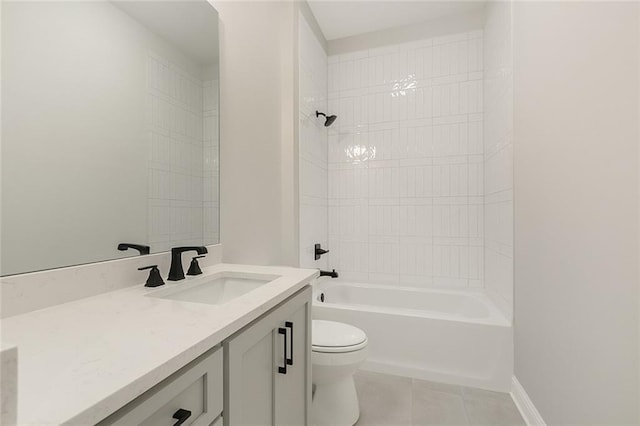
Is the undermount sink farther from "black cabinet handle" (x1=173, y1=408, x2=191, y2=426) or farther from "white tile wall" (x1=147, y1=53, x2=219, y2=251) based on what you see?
"black cabinet handle" (x1=173, y1=408, x2=191, y2=426)

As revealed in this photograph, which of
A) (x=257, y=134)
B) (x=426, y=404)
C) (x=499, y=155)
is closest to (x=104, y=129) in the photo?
(x=257, y=134)

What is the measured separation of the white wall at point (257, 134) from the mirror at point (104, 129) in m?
0.12

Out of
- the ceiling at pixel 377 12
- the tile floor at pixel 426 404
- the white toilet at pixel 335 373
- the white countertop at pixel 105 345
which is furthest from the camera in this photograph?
the ceiling at pixel 377 12

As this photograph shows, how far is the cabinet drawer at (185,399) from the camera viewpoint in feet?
1.64

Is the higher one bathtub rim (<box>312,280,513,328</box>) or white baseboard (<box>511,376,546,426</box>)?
bathtub rim (<box>312,280,513,328</box>)

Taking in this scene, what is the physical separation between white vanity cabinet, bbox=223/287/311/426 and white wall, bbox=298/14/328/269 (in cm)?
101

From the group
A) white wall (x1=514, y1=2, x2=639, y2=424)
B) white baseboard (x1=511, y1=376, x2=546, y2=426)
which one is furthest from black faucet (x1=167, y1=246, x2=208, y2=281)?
white baseboard (x1=511, y1=376, x2=546, y2=426)

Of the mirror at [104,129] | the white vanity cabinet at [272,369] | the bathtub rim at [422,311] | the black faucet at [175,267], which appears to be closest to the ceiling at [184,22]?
the mirror at [104,129]

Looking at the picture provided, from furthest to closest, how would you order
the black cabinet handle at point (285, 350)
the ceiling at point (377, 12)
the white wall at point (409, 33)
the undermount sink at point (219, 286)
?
the white wall at point (409, 33) → the ceiling at point (377, 12) → the undermount sink at point (219, 286) → the black cabinet handle at point (285, 350)

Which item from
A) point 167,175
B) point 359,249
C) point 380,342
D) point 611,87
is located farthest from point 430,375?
point 167,175

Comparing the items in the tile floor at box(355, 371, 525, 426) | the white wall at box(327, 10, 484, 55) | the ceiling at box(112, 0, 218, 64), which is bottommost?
the tile floor at box(355, 371, 525, 426)

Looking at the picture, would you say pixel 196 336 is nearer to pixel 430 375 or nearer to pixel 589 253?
pixel 589 253

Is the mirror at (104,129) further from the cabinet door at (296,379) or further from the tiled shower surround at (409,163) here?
the tiled shower surround at (409,163)

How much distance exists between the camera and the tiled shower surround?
96.7 inches
